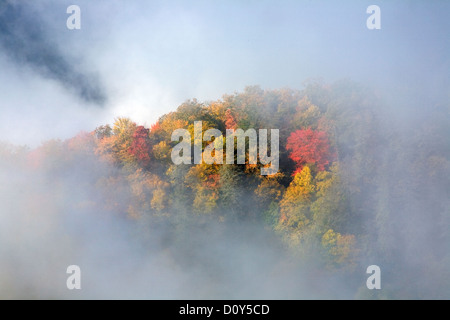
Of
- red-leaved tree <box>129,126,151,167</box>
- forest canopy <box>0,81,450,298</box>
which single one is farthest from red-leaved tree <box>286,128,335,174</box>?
red-leaved tree <box>129,126,151,167</box>

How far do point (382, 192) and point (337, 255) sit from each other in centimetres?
461

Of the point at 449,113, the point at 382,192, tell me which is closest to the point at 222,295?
the point at 382,192

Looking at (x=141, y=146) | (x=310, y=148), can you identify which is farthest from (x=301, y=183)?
(x=141, y=146)

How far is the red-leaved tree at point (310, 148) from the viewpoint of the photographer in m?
28.3

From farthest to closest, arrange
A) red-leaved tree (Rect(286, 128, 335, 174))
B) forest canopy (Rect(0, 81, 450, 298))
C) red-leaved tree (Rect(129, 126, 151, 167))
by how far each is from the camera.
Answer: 1. red-leaved tree (Rect(129, 126, 151, 167))
2. red-leaved tree (Rect(286, 128, 335, 174))
3. forest canopy (Rect(0, 81, 450, 298))

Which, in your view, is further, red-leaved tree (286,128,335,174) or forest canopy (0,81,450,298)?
red-leaved tree (286,128,335,174)

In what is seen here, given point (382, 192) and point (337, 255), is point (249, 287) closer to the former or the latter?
point (337, 255)

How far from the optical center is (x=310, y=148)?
28797 mm

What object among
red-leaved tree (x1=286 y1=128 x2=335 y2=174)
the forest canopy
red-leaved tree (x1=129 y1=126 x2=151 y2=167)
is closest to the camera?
the forest canopy

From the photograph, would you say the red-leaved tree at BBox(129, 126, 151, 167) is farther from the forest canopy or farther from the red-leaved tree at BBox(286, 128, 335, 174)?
the red-leaved tree at BBox(286, 128, 335, 174)

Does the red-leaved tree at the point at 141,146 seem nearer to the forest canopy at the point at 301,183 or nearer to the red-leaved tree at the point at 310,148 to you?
the forest canopy at the point at 301,183

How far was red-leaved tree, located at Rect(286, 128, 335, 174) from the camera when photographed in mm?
28328

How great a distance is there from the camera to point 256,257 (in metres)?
27.9

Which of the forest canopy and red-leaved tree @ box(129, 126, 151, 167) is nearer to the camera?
the forest canopy
